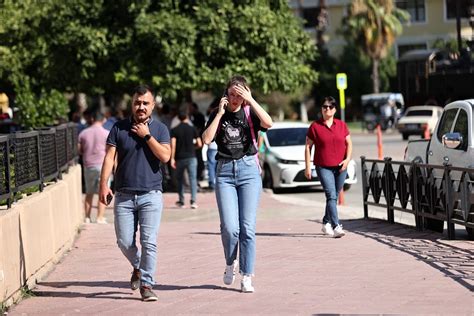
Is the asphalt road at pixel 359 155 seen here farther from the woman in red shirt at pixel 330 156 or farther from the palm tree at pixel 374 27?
the palm tree at pixel 374 27

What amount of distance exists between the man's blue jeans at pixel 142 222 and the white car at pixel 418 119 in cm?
3976

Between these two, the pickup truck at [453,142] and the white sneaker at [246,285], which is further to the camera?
the pickup truck at [453,142]

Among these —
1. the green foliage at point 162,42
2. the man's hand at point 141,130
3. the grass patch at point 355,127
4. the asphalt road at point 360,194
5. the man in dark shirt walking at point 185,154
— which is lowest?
the asphalt road at point 360,194

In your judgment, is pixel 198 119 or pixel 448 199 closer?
pixel 448 199

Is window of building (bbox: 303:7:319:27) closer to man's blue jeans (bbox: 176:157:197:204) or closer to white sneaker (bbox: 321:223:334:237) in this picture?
man's blue jeans (bbox: 176:157:197:204)

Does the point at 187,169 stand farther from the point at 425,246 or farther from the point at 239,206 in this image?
the point at 239,206

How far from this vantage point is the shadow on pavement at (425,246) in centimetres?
1117

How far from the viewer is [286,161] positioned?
990 inches

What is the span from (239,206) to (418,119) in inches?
1592

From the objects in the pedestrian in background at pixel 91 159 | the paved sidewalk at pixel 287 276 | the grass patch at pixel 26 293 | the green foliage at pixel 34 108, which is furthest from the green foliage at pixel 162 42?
the grass patch at pixel 26 293

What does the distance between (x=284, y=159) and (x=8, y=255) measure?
15.7 meters

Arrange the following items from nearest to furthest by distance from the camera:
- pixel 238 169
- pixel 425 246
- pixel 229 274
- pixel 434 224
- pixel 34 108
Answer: pixel 238 169
pixel 229 274
pixel 425 246
pixel 434 224
pixel 34 108

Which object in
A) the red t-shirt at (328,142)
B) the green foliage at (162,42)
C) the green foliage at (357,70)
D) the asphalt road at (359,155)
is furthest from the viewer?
the green foliage at (357,70)

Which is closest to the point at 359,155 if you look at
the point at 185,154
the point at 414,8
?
the point at 185,154
